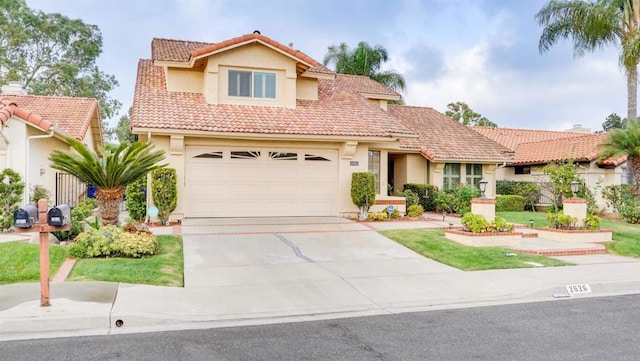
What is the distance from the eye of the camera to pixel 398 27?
64.4 ft

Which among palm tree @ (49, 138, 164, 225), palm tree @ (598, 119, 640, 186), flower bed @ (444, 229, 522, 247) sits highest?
palm tree @ (598, 119, 640, 186)

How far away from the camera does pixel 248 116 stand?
1591 centimetres

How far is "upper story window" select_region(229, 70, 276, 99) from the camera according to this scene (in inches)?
659

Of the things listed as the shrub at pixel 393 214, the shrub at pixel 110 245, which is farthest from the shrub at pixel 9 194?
the shrub at pixel 393 214

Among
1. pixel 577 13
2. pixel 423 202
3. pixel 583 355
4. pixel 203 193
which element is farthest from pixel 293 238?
pixel 577 13

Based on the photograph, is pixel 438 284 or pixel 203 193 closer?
pixel 438 284

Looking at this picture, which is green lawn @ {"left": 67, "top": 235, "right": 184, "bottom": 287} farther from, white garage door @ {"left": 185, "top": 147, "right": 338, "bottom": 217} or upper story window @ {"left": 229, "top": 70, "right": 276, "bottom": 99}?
upper story window @ {"left": 229, "top": 70, "right": 276, "bottom": 99}

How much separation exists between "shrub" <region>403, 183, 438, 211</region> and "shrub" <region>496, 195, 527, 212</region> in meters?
3.46

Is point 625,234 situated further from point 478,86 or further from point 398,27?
point 478,86

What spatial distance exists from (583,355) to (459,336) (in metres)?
1.37

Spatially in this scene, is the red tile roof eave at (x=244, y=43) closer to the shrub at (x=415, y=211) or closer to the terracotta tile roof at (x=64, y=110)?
the terracotta tile roof at (x=64, y=110)

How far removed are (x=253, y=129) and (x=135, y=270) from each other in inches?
277

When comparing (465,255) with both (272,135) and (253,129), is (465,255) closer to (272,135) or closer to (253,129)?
(272,135)

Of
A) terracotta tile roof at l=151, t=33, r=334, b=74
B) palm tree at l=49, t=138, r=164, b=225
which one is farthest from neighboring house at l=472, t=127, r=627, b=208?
palm tree at l=49, t=138, r=164, b=225
